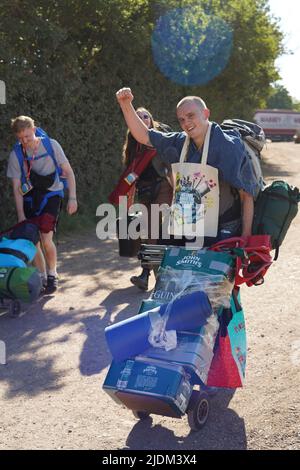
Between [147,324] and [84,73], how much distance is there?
900cm

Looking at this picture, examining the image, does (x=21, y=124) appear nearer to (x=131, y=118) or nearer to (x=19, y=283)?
(x=19, y=283)

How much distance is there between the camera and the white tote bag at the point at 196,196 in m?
4.04

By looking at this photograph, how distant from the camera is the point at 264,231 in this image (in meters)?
4.13

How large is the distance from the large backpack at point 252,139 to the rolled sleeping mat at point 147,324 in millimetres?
1013

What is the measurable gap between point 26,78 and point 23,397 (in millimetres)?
6540

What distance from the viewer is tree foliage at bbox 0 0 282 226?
972cm

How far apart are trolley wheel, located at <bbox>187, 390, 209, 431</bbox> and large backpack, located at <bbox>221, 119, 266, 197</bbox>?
1432 mm

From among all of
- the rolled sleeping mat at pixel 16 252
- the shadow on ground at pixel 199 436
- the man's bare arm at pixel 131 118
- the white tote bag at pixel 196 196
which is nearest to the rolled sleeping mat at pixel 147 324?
the shadow on ground at pixel 199 436

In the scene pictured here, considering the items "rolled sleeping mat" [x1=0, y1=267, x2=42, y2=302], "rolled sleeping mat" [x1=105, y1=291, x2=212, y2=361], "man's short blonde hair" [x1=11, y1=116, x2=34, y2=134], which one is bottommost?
"rolled sleeping mat" [x1=0, y1=267, x2=42, y2=302]

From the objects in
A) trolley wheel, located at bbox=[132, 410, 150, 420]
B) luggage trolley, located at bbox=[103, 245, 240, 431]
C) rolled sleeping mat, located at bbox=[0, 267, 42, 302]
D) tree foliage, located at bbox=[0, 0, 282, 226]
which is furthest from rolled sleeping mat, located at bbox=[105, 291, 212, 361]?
tree foliage, located at bbox=[0, 0, 282, 226]

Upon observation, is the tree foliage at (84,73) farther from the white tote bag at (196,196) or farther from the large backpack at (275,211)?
the large backpack at (275,211)

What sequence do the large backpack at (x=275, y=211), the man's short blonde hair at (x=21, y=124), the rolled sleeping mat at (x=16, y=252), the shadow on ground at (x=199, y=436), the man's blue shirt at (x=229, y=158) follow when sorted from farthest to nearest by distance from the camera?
the man's short blonde hair at (x=21, y=124)
the rolled sleeping mat at (x=16, y=252)
the large backpack at (x=275, y=211)
the man's blue shirt at (x=229, y=158)
the shadow on ground at (x=199, y=436)

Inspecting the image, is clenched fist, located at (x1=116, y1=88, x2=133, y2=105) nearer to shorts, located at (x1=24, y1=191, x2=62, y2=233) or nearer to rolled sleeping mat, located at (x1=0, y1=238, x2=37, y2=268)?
rolled sleeping mat, located at (x1=0, y1=238, x2=37, y2=268)

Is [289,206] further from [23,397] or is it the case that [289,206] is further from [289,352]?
[23,397]
